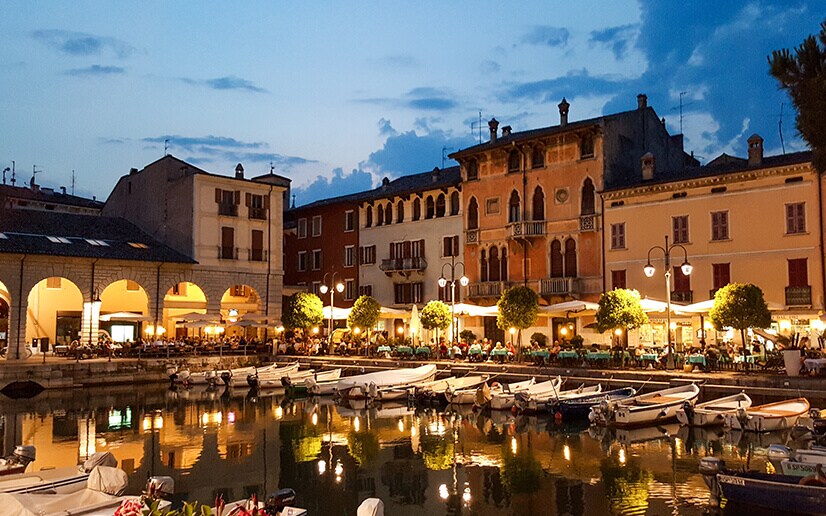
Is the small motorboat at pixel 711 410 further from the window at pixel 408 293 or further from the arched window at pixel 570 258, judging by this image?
the window at pixel 408 293

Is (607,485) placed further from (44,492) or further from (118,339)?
(118,339)

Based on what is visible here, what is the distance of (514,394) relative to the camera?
29141 mm

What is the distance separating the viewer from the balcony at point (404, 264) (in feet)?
172

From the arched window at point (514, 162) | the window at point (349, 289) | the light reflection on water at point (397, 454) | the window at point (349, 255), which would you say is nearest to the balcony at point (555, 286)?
the arched window at point (514, 162)

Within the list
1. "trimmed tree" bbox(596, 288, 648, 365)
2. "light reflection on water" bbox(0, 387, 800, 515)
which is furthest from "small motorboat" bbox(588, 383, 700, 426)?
"trimmed tree" bbox(596, 288, 648, 365)

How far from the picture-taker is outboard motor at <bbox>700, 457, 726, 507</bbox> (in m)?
15.6

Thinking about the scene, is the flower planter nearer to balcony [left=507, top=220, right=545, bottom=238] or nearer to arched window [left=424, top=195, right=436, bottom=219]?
balcony [left=507, top=220, right=545, bottom=238]

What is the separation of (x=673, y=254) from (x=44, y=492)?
33937 millimetres

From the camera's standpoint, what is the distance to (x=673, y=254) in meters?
40.4

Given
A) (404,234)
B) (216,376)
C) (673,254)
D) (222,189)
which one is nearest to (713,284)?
(673,254)

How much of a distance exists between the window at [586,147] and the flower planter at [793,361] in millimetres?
18920

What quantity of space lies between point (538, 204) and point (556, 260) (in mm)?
3723

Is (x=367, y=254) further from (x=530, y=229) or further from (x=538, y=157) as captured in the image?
(x=538, y=157)

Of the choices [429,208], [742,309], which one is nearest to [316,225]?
[429,208]
